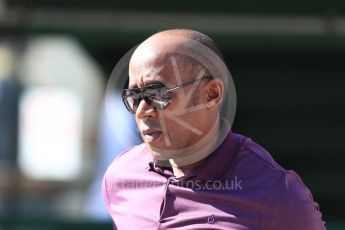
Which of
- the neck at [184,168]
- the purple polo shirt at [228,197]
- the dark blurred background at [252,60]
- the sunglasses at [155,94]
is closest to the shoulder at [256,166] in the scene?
the purple polo shirt at [228,197]

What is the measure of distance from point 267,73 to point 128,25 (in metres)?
1.19

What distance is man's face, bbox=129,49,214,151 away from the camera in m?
2.16

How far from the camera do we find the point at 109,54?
598cm

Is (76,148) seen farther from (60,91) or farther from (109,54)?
(109,54)

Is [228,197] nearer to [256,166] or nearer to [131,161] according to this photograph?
[256,166]

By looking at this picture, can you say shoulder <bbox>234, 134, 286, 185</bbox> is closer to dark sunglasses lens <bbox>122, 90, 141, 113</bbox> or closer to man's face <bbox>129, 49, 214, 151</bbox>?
man's face <bbox>129, 49, 214, 151</bbox>

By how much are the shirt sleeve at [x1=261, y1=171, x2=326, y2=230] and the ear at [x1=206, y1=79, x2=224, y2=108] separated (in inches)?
11.1

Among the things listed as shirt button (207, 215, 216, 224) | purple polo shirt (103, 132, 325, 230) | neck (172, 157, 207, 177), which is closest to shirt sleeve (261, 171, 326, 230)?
purple polo shirt (103, 132, 325, 230)

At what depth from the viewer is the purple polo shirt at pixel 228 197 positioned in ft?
7.01

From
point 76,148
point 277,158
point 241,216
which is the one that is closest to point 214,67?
point 241,216

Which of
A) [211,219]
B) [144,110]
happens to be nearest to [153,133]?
[144,110]

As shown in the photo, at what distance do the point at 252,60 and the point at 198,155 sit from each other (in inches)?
148

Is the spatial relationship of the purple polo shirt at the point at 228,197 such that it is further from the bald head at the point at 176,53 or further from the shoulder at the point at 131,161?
the bald head at the point at 176,53

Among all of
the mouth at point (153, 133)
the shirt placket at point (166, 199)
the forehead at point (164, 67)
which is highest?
the forehead at point (164, 67)
